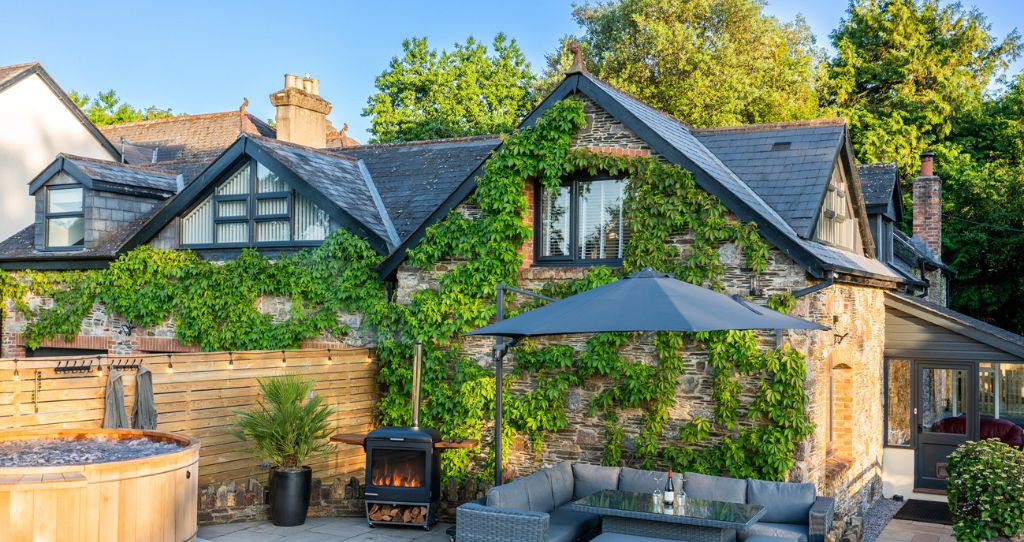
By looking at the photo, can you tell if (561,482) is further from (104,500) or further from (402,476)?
(104,500)

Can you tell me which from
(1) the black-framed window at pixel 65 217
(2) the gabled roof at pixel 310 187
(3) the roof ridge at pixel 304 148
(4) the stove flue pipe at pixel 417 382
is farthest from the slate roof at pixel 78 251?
(4) the stove flue pipe at pixel 417 382

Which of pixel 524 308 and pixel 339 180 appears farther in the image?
pixel 339 180

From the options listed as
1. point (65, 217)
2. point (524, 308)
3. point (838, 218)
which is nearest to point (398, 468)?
point (524, 308)

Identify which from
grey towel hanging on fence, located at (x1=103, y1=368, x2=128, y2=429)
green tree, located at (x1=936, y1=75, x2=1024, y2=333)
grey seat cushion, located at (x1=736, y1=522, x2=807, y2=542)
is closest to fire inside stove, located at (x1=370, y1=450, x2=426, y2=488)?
grey towel hanging on fence, located at (x1=103, y1=368, x2=128, y2=429)

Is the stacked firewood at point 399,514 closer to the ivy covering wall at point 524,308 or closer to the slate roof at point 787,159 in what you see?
the ivy covering wall at point 524,308

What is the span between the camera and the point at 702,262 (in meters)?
10.8

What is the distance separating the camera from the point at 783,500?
→ 944 cm

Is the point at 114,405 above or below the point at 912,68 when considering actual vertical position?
below

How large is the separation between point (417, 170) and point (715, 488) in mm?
8395

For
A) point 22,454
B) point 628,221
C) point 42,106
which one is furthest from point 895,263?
point 42,106

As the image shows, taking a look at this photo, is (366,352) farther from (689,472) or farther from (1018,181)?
(1018,181)

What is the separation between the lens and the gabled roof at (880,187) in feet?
57.8

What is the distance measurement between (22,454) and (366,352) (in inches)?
225

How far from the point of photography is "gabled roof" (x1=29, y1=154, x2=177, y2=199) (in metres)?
16.0
